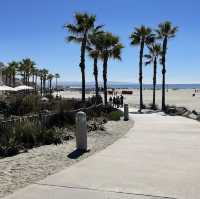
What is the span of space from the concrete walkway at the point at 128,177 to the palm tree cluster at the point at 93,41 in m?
22.0

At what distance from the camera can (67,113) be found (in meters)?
16.7

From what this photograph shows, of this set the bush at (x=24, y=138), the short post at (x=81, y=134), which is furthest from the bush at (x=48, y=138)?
the short post at (x=81, y=134)

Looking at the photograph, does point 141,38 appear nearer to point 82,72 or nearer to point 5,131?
point 82,72

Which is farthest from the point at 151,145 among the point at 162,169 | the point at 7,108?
the point at 7,108

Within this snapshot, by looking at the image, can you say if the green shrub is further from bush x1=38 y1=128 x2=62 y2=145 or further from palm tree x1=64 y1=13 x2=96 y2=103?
palm tree x1=64 y1=13 x2=96 y2=103

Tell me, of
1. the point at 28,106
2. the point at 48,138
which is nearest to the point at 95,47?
the point at 28,106

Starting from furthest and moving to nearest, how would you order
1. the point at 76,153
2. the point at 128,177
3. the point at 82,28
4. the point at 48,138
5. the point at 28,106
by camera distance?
the point at 82,28 < the point at 28,106 < the point at 48,138 < the point at 76,153 < the point at 128,177

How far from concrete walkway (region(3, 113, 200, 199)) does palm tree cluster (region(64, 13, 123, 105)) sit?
2205 cm

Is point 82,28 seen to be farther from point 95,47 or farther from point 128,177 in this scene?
point 128,177

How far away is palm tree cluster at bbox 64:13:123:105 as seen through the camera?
3556 cm

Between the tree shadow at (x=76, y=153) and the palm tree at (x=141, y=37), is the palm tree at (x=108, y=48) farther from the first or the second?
the tree shadow at (x=76, y=153)

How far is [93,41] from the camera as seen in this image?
3844 centimetres

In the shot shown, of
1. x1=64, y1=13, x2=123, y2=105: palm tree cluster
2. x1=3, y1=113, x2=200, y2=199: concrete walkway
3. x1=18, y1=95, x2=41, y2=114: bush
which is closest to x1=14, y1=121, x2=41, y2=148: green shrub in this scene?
x1=3, y1=113, x2=200, y2=199: concrete walkway

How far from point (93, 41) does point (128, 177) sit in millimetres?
31080
